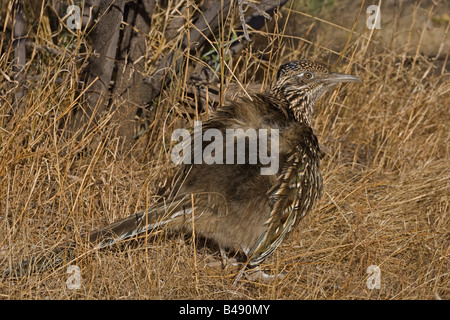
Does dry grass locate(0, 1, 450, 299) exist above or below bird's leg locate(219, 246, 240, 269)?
above

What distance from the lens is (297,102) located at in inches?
190

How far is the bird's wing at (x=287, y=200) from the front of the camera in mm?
4133

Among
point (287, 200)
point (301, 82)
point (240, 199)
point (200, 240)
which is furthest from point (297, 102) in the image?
point (200, 240)

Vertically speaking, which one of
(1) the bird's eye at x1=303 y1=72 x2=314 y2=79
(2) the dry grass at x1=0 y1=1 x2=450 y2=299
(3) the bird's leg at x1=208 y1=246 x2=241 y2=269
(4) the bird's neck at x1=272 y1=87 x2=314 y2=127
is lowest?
(3) the bird's leg at x1=208 y1=246 x2=241 y2=269

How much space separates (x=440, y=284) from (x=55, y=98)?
121 inches

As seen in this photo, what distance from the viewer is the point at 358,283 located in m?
4.00

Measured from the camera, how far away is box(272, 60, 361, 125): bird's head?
482cm

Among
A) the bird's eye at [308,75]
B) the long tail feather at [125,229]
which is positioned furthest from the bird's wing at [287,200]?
the bird's eye at [308,75]

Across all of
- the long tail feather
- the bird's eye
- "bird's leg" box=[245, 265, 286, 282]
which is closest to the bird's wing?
"bird's leg" box=[245, 265, 286, 282]

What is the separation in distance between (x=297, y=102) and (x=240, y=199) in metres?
1.15

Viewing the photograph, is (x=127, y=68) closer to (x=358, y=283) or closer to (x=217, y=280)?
(x=217, y=280)

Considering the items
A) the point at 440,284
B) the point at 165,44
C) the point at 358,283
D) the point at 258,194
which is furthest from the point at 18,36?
the point at 440,284

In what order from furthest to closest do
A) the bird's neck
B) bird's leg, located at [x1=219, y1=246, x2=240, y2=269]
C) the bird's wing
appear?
1. the bird's neck
2. bird's leg, located at [x1=219, y1=246, x2=240, y2=269]
3. the bird's wing

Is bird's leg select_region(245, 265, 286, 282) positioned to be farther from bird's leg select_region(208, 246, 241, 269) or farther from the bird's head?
the bird's head
